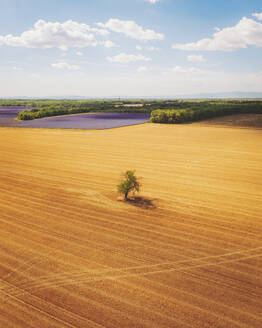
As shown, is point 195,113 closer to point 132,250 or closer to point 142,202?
point 142,202

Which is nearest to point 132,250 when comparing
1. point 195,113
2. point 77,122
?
point 77,122

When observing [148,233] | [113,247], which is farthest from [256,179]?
[113,247]

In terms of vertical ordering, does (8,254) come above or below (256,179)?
below

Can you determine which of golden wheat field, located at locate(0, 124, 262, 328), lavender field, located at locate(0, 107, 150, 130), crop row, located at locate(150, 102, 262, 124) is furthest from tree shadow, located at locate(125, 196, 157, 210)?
crop row, located at locate(150, 102, 262, 124)

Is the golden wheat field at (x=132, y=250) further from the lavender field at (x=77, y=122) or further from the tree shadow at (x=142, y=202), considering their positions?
the lavender field at (x=77, y=122)

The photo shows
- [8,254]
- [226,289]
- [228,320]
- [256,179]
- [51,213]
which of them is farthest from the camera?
[256,179]

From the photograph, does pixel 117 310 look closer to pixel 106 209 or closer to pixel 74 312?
pixel 74 312

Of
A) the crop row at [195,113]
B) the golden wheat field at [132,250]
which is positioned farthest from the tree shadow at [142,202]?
the crop row at [195,113]
